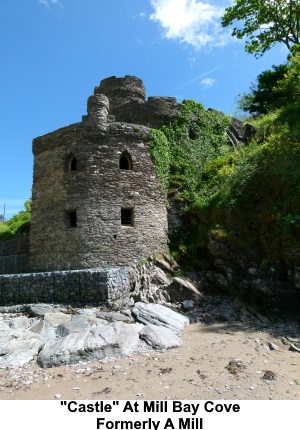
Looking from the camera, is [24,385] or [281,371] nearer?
[24,385]

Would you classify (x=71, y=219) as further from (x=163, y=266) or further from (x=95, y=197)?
(x=163, y=266)

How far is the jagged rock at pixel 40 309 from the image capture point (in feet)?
35.0

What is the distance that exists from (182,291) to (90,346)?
5671 mm

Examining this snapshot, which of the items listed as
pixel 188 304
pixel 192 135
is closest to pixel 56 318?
pixel 188 304

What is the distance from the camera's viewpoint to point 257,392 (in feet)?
20.3

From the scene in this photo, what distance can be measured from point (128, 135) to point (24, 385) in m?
11.5

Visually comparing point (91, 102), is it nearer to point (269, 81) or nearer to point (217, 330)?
point (217, 330)

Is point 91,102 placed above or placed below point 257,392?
above

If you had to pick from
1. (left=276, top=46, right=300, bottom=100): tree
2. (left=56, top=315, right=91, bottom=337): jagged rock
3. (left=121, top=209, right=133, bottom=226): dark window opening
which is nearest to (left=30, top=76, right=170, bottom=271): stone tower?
(left=121, top=209, right=133, bottom=226): dark window opening

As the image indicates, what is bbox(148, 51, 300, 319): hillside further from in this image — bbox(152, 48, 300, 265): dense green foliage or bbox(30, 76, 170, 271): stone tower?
bbox(30, 76, 170, 271): stone tower

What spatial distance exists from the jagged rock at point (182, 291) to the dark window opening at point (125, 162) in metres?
5.93

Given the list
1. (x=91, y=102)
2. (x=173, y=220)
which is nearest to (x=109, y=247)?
(x=173, y=220)

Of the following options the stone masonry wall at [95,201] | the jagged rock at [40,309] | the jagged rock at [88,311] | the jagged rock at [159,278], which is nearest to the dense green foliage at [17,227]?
the stone masonry wall at [95,201]

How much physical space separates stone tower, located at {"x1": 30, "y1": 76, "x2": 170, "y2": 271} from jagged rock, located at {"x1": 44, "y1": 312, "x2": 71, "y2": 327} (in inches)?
128
